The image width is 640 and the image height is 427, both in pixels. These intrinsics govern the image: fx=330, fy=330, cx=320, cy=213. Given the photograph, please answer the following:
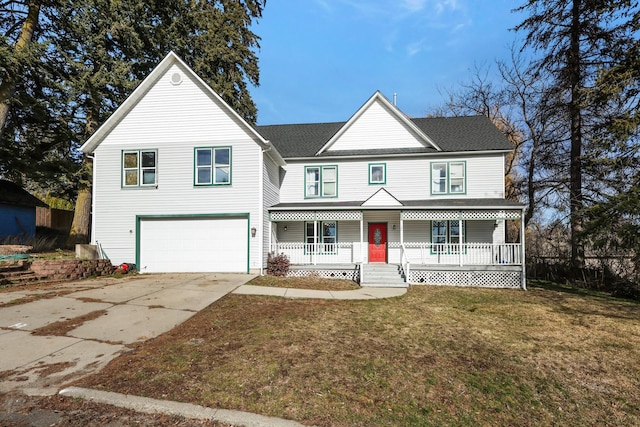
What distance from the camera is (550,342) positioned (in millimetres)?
6473

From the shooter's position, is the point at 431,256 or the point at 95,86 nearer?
the point at 431,256

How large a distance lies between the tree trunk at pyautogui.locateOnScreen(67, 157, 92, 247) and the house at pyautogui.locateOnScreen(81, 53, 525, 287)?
6.41 metres

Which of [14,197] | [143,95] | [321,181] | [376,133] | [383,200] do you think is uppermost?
[143,95]

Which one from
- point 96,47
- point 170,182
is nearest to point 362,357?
point 170,182

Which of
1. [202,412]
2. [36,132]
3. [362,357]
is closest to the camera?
[202,412]

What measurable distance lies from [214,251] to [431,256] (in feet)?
31.3

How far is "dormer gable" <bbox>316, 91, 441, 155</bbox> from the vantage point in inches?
630

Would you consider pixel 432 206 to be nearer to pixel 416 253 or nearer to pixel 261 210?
pixel 416 253

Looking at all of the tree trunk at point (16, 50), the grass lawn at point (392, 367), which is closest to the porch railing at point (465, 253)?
the grass lawn at point (392, 367)

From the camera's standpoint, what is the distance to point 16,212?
1948 cm

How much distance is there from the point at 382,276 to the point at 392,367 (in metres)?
8.46

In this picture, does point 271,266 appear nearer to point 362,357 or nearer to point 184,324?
point 184,324

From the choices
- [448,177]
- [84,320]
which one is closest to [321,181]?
[448,177]

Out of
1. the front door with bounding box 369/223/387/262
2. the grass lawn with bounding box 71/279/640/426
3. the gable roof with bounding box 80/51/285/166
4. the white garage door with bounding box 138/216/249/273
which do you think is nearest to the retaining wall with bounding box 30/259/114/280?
the white garage door with bounding box 138/216/249/273
